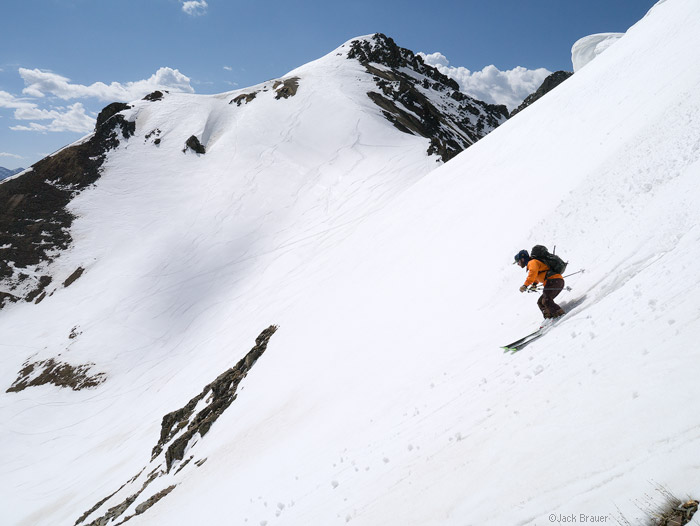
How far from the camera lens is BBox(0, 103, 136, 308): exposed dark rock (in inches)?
1902

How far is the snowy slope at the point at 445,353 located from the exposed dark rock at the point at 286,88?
39.5 m

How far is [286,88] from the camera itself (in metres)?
67.4

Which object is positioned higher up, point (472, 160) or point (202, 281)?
point (202, 281)

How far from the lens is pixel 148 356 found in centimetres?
3142

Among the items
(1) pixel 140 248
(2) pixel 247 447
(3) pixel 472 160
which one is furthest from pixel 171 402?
(1) pixel 140 248

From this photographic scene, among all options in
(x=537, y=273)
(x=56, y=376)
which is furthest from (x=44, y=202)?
(x=537, y=273)

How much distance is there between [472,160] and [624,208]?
540 inches

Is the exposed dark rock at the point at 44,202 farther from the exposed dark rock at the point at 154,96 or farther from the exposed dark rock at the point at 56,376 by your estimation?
the exposed dark rock at the point at 56,376

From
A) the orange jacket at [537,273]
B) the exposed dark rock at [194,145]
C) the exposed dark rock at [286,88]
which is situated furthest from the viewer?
the exposed dark rock at [286,88]

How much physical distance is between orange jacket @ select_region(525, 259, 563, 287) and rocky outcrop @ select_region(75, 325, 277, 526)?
12954 mm

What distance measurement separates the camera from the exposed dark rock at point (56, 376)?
31.0 m

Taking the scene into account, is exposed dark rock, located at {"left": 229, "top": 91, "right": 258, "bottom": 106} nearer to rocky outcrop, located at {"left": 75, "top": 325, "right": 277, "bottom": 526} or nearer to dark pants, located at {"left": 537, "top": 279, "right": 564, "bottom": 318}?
rocky outcrop, located at {"left": 75, "top": 325, "right": 277, "bottom": 526}

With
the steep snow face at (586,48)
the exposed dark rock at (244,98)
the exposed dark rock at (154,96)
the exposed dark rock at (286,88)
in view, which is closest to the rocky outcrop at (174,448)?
the steep snow face at (586,48)

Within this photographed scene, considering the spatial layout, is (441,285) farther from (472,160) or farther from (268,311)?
(268,311)
